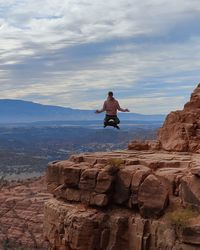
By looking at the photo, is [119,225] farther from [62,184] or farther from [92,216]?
[62,184]

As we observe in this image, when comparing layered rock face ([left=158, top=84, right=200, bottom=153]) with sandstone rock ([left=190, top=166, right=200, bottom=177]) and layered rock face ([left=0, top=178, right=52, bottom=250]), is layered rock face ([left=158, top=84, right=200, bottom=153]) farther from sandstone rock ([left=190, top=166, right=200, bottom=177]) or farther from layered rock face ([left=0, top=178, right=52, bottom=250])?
layered rock face ([left=0, top=178, right=52, bottom=250])

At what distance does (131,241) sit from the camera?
59.6 ft

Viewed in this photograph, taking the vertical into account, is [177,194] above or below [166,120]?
below

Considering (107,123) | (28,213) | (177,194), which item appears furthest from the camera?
(28,213)

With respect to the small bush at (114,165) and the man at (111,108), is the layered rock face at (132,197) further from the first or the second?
the man at (111,108)

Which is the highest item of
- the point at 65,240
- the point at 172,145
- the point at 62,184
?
the point at 172,145

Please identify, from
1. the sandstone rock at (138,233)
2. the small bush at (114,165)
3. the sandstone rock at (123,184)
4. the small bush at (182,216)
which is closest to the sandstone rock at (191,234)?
the small bush at (182,216)

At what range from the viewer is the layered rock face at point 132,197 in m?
16.7

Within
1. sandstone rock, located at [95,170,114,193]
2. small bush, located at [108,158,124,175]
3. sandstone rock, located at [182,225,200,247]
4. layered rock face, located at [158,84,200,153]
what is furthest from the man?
sandstone rock, located at [182,225,200,247]

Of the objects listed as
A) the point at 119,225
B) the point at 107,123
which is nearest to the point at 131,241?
the point at 119,225

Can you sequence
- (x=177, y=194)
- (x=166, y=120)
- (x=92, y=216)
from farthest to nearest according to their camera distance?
(x=166, y=120), (x=92, y=216), (x=177, y=194)

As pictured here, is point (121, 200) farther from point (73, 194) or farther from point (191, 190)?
point (191, 190)

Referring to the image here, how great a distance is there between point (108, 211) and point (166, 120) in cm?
611

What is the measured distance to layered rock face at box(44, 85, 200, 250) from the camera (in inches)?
656
